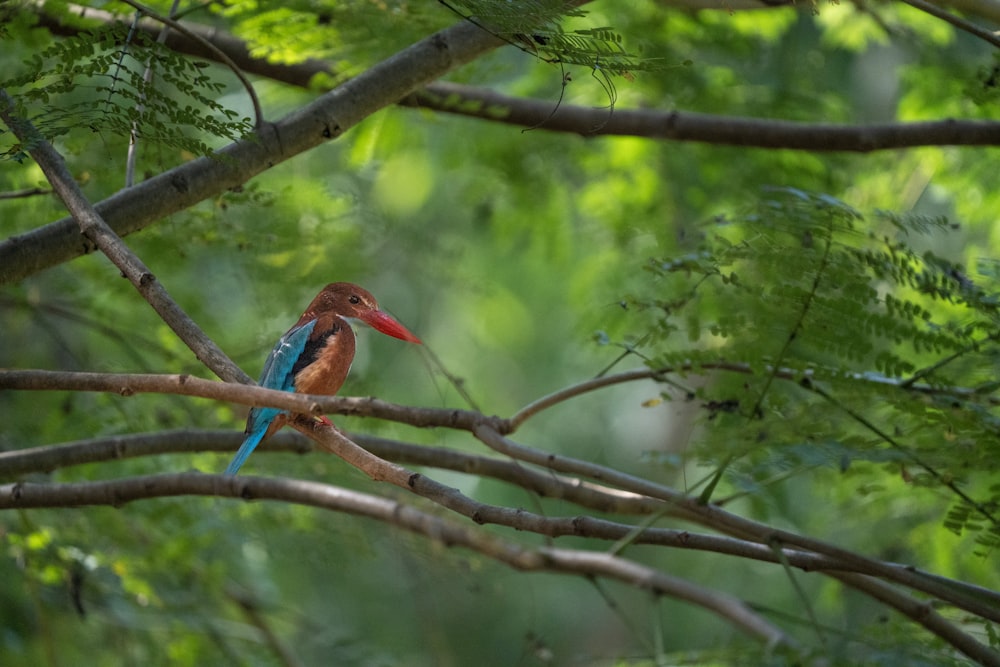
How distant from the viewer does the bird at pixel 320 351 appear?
2.83m

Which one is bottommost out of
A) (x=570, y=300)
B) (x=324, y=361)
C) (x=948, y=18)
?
(x=570, y=300)

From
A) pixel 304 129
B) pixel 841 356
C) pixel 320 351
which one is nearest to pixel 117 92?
pixel 304 129

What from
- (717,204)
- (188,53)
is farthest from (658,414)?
(188,53)

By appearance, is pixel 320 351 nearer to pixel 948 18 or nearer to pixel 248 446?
pixel 248 446

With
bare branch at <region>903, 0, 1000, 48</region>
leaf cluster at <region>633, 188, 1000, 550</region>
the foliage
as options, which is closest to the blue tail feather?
the foliage

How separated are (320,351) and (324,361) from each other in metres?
0.04

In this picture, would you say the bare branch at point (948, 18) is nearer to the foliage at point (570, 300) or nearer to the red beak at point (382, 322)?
the foliage at point (570, 300)

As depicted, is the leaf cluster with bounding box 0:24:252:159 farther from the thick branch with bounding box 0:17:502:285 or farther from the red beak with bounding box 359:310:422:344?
the red beak with bounding box 359:310:422:344

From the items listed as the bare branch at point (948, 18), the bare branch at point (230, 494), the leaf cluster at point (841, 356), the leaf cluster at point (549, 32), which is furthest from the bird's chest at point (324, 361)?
the bare branch at point (948, 18)

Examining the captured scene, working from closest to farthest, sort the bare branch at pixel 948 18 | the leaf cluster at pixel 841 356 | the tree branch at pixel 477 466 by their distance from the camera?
the tree branch at pixel 477 466
the bare branch at pixel 948 18
the leaf cluster at pixel 841 356

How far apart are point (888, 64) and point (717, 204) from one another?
642 cm

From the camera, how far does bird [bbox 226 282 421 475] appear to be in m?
2.83

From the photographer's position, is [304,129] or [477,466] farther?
[477,466]

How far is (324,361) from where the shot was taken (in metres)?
2.90
